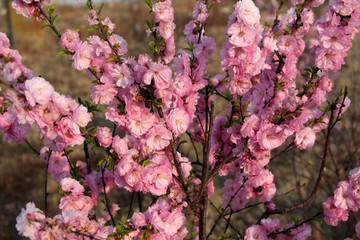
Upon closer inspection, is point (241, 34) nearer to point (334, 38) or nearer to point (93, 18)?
point (334, 38)

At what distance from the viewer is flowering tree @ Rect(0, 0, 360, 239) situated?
1206mm

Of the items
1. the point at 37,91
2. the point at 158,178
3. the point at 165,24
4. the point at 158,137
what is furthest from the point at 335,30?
the point at 37,91

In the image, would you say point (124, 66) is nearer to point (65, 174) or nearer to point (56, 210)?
point (65, 174)

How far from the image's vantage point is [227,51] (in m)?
1.37

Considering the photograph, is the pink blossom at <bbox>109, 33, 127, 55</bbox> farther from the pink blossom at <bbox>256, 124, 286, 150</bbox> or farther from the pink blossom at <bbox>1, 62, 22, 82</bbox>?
the pink blossom at <bbox>256, 124, 286, 150</bbox>

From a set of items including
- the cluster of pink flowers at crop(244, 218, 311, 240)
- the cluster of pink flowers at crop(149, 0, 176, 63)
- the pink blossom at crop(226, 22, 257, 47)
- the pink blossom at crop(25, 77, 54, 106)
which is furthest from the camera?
the cluster of pink flowers at crop(244, 218, 311, 240)

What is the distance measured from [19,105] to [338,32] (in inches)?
50.4

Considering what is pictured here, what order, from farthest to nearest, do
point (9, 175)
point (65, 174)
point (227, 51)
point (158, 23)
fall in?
1. point (9, 175)
2. point (65, 174)
3. point (158, 23)
4. point (227, 51)

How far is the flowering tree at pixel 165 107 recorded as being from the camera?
1206mm

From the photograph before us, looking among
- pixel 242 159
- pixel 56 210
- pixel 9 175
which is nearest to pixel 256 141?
pixel 242 159

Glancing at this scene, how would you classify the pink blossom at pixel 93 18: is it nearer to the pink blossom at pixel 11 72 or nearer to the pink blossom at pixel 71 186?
the pink blossom at pixel 11 72

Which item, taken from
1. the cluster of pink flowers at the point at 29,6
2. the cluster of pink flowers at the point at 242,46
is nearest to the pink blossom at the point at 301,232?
the cluster of pink flowers at the point at 242,46

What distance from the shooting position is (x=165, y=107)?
4.30ft

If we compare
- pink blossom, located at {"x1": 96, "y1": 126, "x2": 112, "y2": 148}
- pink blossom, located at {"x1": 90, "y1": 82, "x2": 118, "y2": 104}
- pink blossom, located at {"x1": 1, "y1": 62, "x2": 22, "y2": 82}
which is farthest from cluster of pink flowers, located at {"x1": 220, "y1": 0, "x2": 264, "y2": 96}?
pink blossom, located at {"x1": 1, "y1": 62, "x2": 22, "y2": 82}
